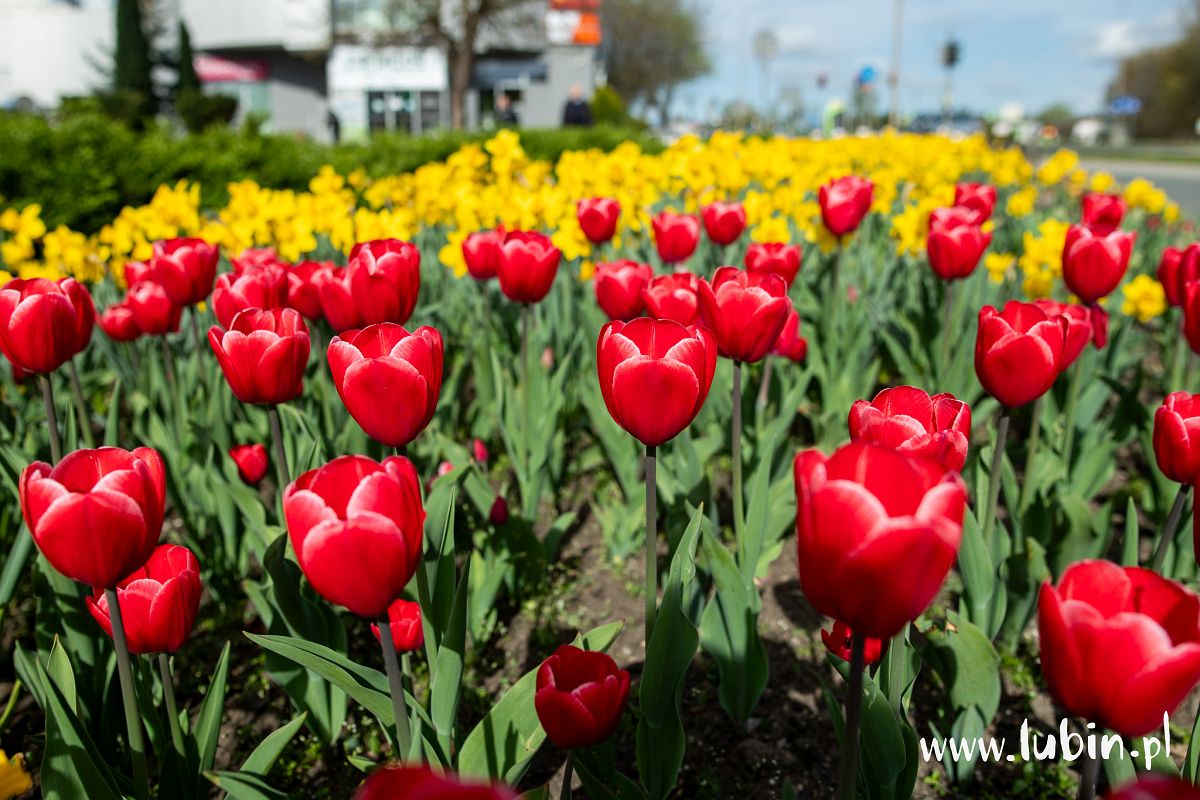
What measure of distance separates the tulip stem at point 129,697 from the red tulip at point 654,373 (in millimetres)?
730

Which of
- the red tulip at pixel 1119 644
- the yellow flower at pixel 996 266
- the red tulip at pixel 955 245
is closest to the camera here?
the red tulip at pixel 1119 644

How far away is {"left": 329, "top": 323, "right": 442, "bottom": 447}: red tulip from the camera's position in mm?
1210

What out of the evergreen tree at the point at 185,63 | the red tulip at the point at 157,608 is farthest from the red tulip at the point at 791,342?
the evergreen tree at the point at 185,63

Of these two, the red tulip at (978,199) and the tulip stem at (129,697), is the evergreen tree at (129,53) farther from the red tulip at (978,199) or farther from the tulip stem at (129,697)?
the tulip stem at (129,697)

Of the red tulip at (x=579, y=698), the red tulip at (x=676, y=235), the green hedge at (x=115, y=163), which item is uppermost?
the green hedge at (x=115, y=163)

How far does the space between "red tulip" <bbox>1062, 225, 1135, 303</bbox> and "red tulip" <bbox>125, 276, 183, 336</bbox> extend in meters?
2.42

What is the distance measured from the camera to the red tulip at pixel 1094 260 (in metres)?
2.13

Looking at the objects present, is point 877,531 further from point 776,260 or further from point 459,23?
point 459,23

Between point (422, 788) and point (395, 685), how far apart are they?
2.13 ft

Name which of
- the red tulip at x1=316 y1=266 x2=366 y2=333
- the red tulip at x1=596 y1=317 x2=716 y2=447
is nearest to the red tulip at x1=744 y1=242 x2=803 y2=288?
the red tulip at x1=316 y1=266 x2=366 y2=333

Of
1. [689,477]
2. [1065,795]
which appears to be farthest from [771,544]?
[1065,795]

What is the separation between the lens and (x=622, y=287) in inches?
86.0

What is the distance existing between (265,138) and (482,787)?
393 inches

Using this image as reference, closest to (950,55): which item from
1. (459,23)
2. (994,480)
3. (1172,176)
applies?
(1172,176)
